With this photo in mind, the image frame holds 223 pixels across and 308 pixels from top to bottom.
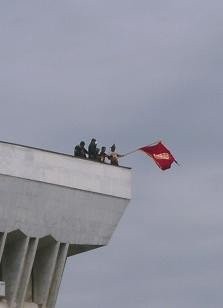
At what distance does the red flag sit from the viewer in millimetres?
44219

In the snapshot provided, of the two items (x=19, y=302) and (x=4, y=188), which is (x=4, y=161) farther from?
(x=19, y=302)

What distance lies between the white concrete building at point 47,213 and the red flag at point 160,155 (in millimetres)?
1990

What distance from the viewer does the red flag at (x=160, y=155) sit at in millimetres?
44219

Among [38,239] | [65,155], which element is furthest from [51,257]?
[65,155]

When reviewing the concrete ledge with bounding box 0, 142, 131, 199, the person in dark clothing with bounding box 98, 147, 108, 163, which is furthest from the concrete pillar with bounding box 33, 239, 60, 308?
the person in dark clothing with bounding box 98, 147, 108, 163

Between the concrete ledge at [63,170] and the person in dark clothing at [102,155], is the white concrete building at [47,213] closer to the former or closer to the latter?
the concrete ledge at [63,170]

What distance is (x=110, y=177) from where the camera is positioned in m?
42.1

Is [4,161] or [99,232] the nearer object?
[4,161]

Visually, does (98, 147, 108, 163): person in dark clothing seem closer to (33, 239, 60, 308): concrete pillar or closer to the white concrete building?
the white concrete building

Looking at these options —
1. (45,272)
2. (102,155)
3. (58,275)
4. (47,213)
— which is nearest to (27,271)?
(45,272)

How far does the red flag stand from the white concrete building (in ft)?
6.53

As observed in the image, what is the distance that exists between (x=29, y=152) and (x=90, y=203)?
124 inches

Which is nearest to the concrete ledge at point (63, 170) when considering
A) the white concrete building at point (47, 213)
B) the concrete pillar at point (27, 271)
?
the white concrete building at point (47, 213)

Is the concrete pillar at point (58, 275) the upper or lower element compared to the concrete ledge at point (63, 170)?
lower
